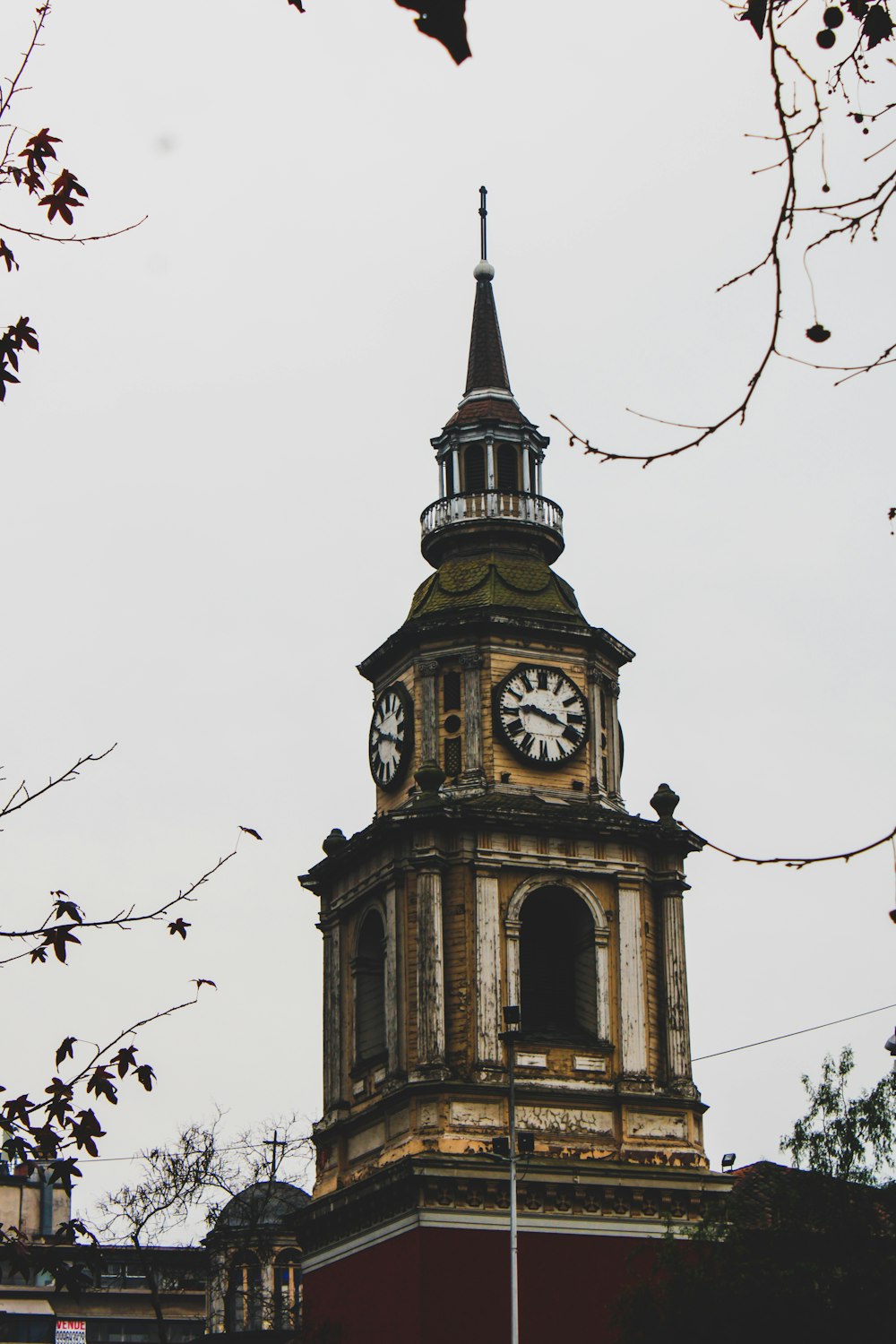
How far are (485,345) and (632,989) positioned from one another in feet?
63.0

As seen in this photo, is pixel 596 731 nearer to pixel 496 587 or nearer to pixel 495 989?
pixel 496 587

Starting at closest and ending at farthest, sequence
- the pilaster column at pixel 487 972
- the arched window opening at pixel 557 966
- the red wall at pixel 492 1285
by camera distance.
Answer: the red wall at pixel 492 1285
the pilaster column at pixel 487 972
the arched window opening at pixel 557 966

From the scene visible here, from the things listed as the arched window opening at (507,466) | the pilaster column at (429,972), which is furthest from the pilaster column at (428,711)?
the arched window opening at (507,466)

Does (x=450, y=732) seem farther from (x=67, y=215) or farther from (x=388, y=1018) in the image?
(x=67, y=215)

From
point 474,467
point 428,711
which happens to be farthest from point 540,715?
point 474,467

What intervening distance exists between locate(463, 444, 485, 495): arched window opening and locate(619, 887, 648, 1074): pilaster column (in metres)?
11.9

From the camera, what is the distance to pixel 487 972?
45.9 meters

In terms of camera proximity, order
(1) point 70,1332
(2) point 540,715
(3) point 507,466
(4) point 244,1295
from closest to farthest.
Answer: (2) point 540,715 < (3) point 507,466 < (4) point 244,1295 < (1) point 70,1332

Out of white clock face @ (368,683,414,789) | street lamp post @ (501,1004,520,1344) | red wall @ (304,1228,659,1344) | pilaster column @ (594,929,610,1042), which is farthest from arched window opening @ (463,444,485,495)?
red wall @ (304,1228,659,1344)

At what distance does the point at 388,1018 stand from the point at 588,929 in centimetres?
469

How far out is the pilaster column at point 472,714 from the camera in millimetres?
49250

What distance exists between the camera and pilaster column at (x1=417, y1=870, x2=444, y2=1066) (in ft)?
149

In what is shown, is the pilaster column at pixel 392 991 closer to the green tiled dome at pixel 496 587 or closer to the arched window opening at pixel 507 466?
the green tiled dome at pixel 496 587

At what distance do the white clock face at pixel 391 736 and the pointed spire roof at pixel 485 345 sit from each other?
923 centimetres
